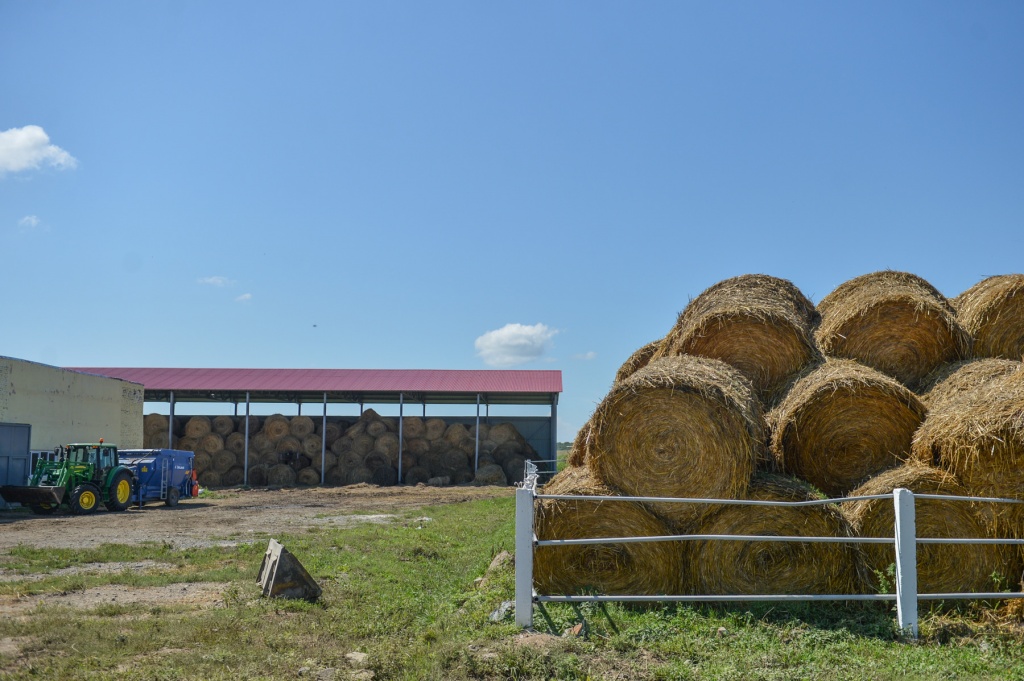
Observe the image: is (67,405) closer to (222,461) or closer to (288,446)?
(222,461)

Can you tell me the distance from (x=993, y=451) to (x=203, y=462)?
1059 inches

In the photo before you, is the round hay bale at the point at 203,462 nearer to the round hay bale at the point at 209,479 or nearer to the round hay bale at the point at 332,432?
the round hay bale at the point at 209,479

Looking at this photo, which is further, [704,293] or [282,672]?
[704,293]

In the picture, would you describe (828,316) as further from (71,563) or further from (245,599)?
(71,563)

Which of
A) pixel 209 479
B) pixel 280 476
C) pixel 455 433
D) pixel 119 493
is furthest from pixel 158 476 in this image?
pixel 455 433

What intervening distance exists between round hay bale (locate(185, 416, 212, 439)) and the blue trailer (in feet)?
22.7

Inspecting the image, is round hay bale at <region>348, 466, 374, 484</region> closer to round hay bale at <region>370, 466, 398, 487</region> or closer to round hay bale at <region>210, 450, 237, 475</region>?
round hay bale at <region>370, 466, 398, 487</region>

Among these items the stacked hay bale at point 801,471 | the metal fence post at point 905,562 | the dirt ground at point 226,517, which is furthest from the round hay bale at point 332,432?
the metal fence post at point 905,562

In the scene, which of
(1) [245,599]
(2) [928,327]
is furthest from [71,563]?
(2) [928,327]

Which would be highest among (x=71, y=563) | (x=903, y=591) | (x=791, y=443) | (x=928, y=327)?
(x=928, y=327)

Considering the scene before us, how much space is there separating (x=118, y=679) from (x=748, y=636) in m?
4.50

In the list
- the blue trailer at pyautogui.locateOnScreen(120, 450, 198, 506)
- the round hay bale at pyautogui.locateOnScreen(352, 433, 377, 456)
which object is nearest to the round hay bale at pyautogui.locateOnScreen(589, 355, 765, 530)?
the blue trailer at pyautogui.locateOnScreen(120, 450, 198, 506)

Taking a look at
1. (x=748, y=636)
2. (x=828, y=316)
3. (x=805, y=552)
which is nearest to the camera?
(x=748, y=636)

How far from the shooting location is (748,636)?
6.43 meters
